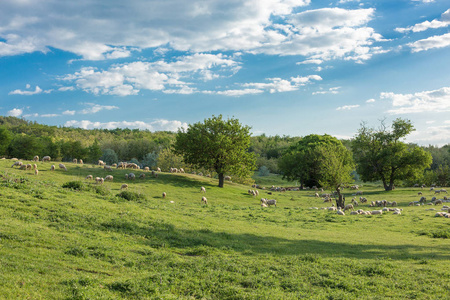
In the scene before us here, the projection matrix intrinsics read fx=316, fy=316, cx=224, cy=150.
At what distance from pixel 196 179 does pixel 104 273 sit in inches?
1800

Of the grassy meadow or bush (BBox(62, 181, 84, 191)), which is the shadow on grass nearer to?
the grassy meadow

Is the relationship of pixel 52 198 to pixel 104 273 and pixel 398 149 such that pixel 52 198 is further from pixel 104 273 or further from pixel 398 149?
pixel 398 149

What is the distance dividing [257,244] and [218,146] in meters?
36.8

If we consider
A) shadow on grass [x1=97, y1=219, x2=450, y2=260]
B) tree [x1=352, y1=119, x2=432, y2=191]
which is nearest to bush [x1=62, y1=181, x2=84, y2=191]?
shadow on grass [x1=97, y1=219, x2=450, y2=260]

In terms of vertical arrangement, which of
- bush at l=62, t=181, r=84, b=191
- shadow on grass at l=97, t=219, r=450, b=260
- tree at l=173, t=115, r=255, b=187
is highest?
tree at l=173, t=115, r=255, b=187

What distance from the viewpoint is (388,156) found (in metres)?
66.5

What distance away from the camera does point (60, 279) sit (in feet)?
28.9

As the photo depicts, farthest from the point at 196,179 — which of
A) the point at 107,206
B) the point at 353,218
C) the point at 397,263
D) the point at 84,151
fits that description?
the point at 84,151

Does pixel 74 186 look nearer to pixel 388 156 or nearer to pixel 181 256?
pixel 181 256

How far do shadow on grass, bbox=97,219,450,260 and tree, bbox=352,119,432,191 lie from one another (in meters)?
53.4

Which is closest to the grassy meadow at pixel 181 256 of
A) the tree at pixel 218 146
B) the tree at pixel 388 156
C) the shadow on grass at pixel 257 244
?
the shadow on grass at pixel 257 244

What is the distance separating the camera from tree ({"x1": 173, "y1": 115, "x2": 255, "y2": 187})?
176 ft

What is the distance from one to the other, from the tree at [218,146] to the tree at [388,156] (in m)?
29.9

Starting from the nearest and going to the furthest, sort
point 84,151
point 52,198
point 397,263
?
point 397,263, point 52,198, point 84,151
